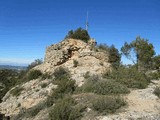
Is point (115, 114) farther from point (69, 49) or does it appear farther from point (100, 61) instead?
point (69, 49)

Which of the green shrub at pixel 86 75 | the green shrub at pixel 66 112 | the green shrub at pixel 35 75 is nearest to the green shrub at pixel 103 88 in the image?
the green shrub at pixel 86 75

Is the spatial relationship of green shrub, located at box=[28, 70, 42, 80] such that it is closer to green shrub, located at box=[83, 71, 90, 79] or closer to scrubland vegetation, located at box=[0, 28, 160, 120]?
scrubland vegetation, located at box=[0, 28, 160, 120]

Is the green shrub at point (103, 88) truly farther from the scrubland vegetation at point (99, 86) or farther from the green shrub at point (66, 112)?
the green shrub at point (66, 112)

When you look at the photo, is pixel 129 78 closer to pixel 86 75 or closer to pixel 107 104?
pixel 86 75

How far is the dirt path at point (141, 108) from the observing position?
33.7 feet

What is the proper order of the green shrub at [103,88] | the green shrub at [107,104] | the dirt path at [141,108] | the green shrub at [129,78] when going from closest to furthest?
1. the dirt path at [141,108]
2. the green shrub at [107,104]
3. the green shrub at [103,88]
4. the green shrub at [129,78]

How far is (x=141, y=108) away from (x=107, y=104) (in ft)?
6.41

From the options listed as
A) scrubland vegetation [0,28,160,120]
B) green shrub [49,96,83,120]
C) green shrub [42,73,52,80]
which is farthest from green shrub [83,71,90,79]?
green shrub [49,96,83,120]

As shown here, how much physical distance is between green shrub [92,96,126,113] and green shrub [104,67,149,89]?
17.0ft

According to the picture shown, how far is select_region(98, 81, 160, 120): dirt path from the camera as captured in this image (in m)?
10.3

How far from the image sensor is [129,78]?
1784 centimetres

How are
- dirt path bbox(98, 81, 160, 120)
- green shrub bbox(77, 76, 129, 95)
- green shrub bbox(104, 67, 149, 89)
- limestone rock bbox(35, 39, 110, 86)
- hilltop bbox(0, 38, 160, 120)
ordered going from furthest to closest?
limestone rock bbox(35, 39, 110, 86) → green shrub bbox(104, 67, 149, 89) → green shrub bbox(77, 76, 129, 95) → hilltop bbox(0, 38, 160, 120) → dirt path bbox(98, 81, 160, 120)

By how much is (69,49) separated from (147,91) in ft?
37.7

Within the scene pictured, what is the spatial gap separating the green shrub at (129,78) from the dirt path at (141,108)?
70.8 inches
